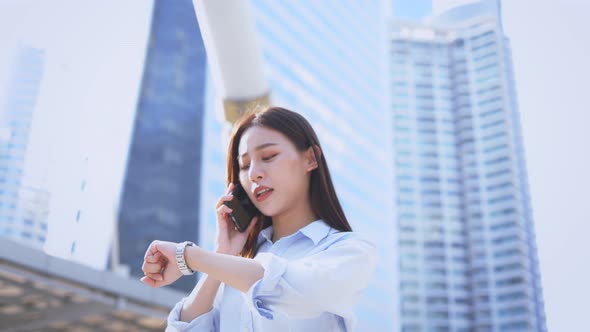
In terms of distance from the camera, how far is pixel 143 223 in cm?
5162

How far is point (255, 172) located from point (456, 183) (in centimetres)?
8795

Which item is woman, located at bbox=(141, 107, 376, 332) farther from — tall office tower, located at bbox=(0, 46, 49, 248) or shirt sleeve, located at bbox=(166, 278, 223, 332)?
tall office tower, located at bbox=(0, 46, 49, 248)

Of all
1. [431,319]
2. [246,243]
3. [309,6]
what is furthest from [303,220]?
[431,319]

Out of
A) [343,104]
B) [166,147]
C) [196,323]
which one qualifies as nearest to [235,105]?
[196,323]

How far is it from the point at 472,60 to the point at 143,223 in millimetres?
53384

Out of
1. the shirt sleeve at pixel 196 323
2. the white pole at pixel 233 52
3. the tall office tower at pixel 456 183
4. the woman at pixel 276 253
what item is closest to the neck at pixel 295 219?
the woman at pixel 276 253

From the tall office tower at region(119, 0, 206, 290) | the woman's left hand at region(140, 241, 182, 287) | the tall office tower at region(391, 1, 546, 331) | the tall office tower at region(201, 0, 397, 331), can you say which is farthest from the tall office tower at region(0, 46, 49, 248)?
the tall office tower at region(391, 1, 546, 331)

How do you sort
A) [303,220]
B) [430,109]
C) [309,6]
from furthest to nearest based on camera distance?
[430,109]
[309,6]
[303,220]

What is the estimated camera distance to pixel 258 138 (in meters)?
1.57

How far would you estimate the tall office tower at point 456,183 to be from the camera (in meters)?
78.2

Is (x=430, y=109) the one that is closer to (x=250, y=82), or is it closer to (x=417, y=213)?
(x=417, y=213)

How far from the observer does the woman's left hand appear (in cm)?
126

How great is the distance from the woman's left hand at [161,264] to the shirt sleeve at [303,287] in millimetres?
167

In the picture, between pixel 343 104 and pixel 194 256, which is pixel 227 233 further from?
pixel 343 104
